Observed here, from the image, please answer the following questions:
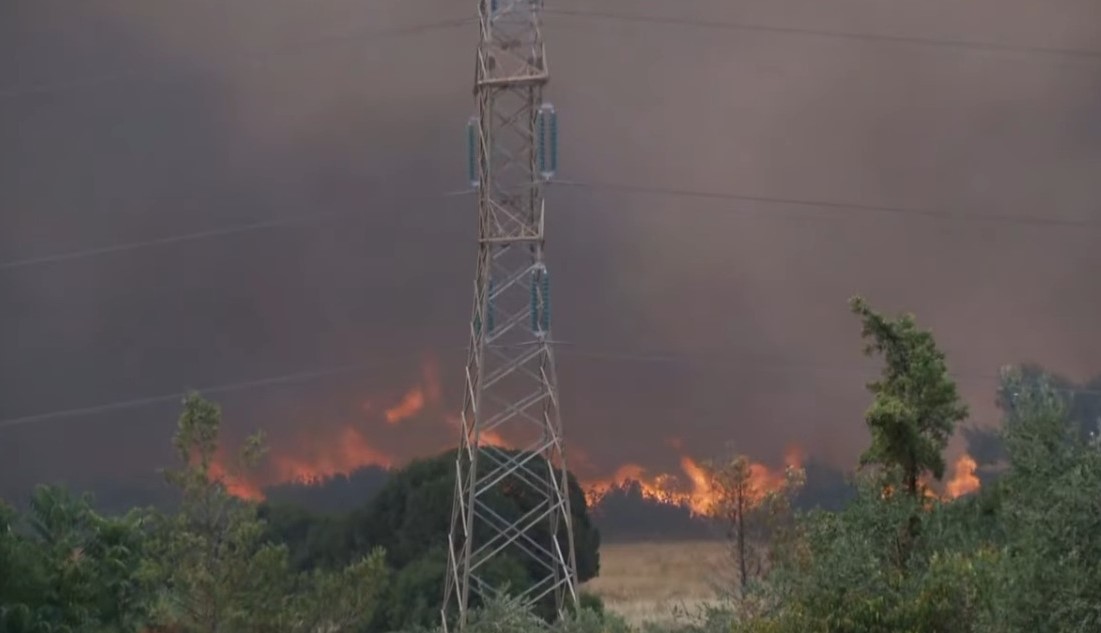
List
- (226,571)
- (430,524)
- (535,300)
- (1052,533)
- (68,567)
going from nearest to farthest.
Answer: (1052,533)
(226,571)
(535,300)
(68,567)
(430,524)

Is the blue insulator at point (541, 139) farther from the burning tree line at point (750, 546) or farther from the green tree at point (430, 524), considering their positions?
the green tree at point (430, 524)

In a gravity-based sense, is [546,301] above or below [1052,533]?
above

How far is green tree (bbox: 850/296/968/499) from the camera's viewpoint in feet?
97.0

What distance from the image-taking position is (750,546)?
37281 mm

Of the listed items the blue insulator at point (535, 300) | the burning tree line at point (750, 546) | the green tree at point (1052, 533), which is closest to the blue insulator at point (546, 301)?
the blue insulator at point (535, 300)

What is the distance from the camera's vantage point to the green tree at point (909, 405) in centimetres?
2958

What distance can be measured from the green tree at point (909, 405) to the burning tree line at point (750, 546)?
0.04 m

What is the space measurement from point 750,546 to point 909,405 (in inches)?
355

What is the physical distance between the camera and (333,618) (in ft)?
101

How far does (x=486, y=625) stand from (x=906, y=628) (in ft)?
28.7

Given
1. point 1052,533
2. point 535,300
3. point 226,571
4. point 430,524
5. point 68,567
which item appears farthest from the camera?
point 430,524

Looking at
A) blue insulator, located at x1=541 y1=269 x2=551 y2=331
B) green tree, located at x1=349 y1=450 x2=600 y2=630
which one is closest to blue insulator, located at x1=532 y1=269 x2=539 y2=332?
blue insulator, located at x1=541 y1=269 x2=551 y2=331

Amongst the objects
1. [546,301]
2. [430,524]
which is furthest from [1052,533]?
[430,524]

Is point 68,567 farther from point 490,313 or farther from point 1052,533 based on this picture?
point 1052,533
